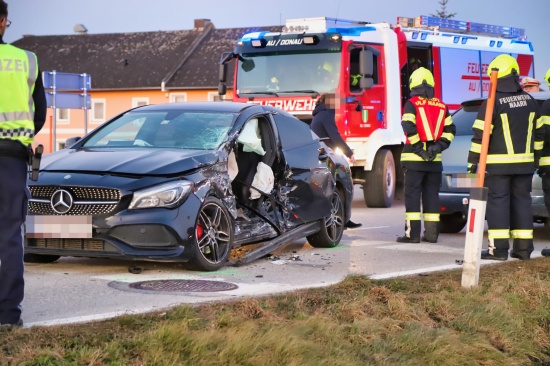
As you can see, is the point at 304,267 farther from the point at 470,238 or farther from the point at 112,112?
the point at 112,112

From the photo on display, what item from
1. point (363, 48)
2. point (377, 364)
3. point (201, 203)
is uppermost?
point (363, 48)

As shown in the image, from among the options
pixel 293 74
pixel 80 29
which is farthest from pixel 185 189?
pixel 80 29

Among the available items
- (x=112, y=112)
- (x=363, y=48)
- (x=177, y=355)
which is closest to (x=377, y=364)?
(x=177, y=355)

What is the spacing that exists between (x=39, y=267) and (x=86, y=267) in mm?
391

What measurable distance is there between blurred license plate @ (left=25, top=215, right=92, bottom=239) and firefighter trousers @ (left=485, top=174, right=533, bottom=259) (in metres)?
4.07

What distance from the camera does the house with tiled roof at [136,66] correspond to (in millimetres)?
66812

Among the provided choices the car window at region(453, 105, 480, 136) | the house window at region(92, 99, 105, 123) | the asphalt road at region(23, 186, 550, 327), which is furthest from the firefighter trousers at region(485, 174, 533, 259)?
the house window at region(92, 99, 105, 123)

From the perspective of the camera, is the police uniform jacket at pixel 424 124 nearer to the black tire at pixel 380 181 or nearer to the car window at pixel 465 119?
the car window at pixel 465 119

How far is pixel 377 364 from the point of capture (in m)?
6.02

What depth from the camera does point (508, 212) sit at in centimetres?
1094

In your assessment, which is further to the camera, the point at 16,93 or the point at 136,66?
the point at 136,66

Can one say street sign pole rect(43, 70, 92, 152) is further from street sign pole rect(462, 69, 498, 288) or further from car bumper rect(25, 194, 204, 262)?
street sign pole rect(462, 69, 498, 288)

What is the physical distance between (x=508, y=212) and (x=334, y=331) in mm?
5074

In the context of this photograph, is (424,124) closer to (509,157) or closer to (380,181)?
(509,157)
